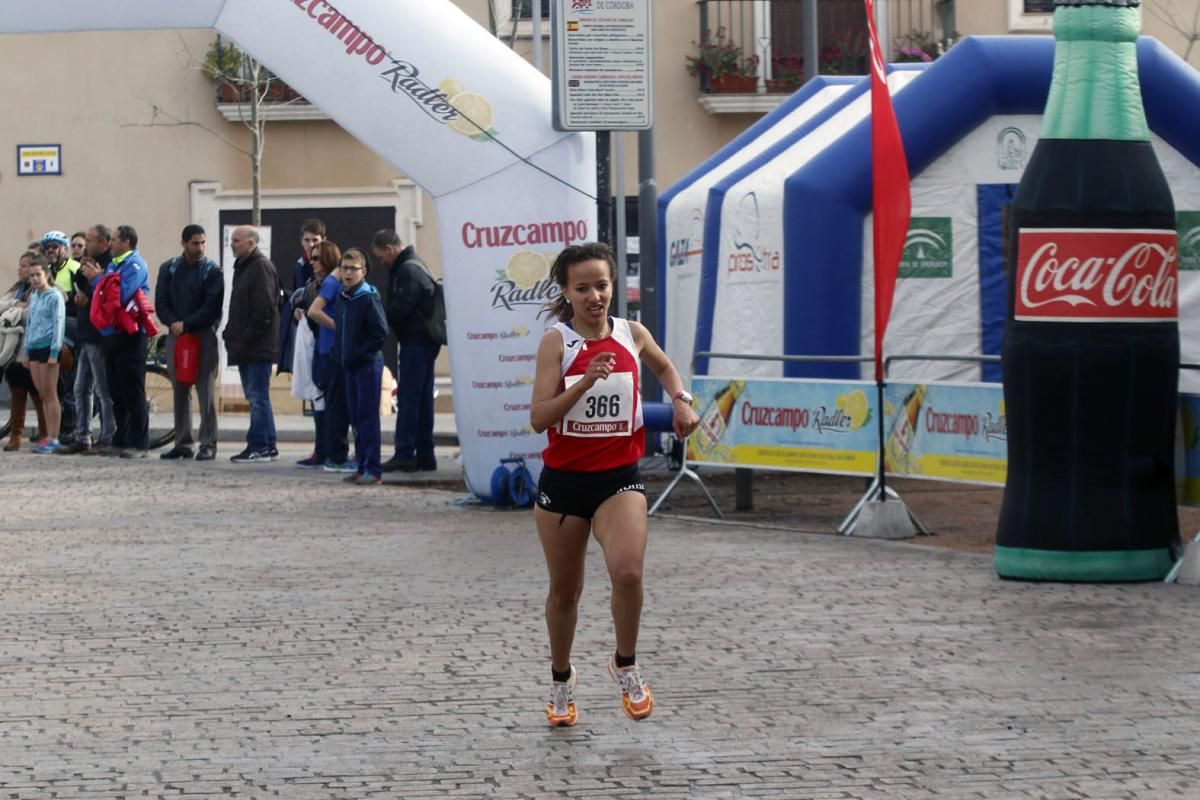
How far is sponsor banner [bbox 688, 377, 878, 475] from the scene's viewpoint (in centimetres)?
1237

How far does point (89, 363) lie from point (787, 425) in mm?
7683

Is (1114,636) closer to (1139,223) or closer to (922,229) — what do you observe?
(1139,223)

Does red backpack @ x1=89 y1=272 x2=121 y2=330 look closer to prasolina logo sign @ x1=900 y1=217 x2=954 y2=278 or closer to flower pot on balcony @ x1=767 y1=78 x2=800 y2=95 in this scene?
prasolina logo sign @ x1=900 y1=217 x2=954 y2=278

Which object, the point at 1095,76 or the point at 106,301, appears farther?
the point at 106,301

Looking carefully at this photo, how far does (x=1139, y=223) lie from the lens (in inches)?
399

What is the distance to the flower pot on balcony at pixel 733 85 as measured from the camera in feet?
98.5

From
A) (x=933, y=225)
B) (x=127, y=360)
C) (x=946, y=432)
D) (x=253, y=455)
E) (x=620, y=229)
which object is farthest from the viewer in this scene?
(x=127, y=360)

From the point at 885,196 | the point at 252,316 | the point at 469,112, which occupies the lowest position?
the point at 252,316

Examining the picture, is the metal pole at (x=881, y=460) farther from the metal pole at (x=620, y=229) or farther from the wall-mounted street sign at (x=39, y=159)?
the wall-mounted street sign at (x=39, y=159)

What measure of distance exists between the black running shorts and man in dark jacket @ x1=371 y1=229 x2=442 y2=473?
8.76 m

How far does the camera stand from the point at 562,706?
6.90 meters

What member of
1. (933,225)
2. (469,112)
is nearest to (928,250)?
(933,225)

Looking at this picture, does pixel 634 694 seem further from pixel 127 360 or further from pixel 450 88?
pixel 127 360

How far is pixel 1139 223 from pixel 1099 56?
809 millimetres
